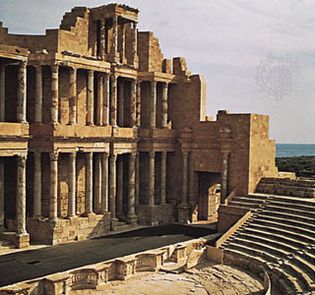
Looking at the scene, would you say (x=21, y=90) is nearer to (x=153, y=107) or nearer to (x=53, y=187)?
(x=53, y=187)

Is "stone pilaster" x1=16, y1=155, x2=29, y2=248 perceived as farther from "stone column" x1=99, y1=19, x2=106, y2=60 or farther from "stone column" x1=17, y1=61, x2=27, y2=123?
"stone column" x1=99, y1=19, x2=106, y2=60

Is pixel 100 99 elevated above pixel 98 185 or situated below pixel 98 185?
above

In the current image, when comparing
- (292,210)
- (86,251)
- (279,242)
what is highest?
(292,210)

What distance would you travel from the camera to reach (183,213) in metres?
31.5

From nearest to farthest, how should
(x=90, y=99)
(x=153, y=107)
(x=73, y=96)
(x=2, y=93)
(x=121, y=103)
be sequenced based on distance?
(x=2, y=93), (x=73, y=96), (x=90, y=99), (x=121, y=103), (x=153, y=107)

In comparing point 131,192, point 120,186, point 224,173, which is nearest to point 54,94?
point 120,186

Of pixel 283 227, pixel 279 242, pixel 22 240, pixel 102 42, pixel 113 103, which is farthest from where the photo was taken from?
pixel 102 42

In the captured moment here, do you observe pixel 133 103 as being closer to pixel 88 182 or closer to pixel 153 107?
pixel 153 107

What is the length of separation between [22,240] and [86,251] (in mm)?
3402

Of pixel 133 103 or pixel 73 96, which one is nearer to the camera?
pixel 73 96

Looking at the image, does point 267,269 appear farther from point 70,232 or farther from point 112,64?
point 112,64

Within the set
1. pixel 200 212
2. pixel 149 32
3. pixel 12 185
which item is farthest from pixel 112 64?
pixel 200 212

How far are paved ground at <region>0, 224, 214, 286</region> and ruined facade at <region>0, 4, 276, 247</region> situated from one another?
1.56 meters

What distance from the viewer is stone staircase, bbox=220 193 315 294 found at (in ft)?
61.7
